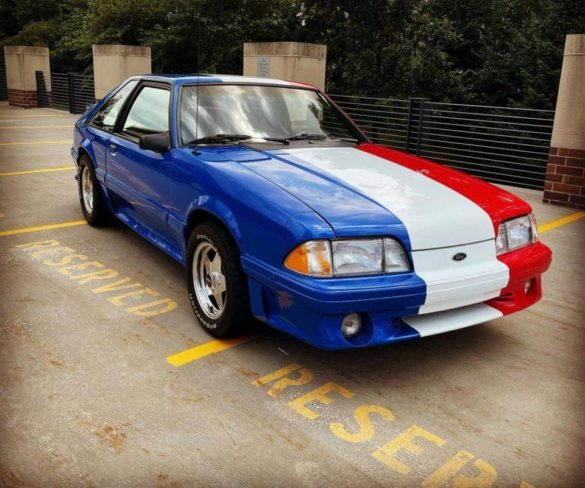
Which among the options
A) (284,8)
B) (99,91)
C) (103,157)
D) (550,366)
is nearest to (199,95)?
(103,157)

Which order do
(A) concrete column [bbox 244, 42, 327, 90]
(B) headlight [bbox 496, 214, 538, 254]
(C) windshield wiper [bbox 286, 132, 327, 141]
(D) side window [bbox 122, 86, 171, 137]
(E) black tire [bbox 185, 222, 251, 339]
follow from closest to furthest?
(E) black tire [bbox 185, 222, 251, 339], (B) headlight [bbox 496, 214, 538, 254], (C) windshield wiper [bbox 286, 132, 327, 141], (D) side window [bbox 122, 86, 171, 137], (A) concrete column [bbox 244, 42, 327, 90]

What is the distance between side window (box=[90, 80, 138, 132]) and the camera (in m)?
5.30

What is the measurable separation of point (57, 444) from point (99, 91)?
1686 cm

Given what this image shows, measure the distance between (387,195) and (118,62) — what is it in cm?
1533

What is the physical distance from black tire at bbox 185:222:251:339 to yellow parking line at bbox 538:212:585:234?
14.2 feet

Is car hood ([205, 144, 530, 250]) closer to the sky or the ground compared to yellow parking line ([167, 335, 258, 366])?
closer to the sky

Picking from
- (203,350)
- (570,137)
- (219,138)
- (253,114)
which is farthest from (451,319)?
(570,137)

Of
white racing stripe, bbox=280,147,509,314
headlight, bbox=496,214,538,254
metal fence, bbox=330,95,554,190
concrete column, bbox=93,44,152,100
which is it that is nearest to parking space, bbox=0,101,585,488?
white racing stripe, bbox=280,147,509,314

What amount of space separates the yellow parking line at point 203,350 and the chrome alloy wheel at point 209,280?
16cm

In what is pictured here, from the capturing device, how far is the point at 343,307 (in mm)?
2941

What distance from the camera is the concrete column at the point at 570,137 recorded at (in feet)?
24.8

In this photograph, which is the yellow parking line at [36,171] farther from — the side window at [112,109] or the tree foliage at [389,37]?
the tree foliage at [389,37]

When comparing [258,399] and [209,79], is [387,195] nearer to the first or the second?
[258,399]

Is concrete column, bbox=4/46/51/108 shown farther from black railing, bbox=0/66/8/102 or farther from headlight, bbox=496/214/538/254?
headlight, bbox=496/214/538/254
